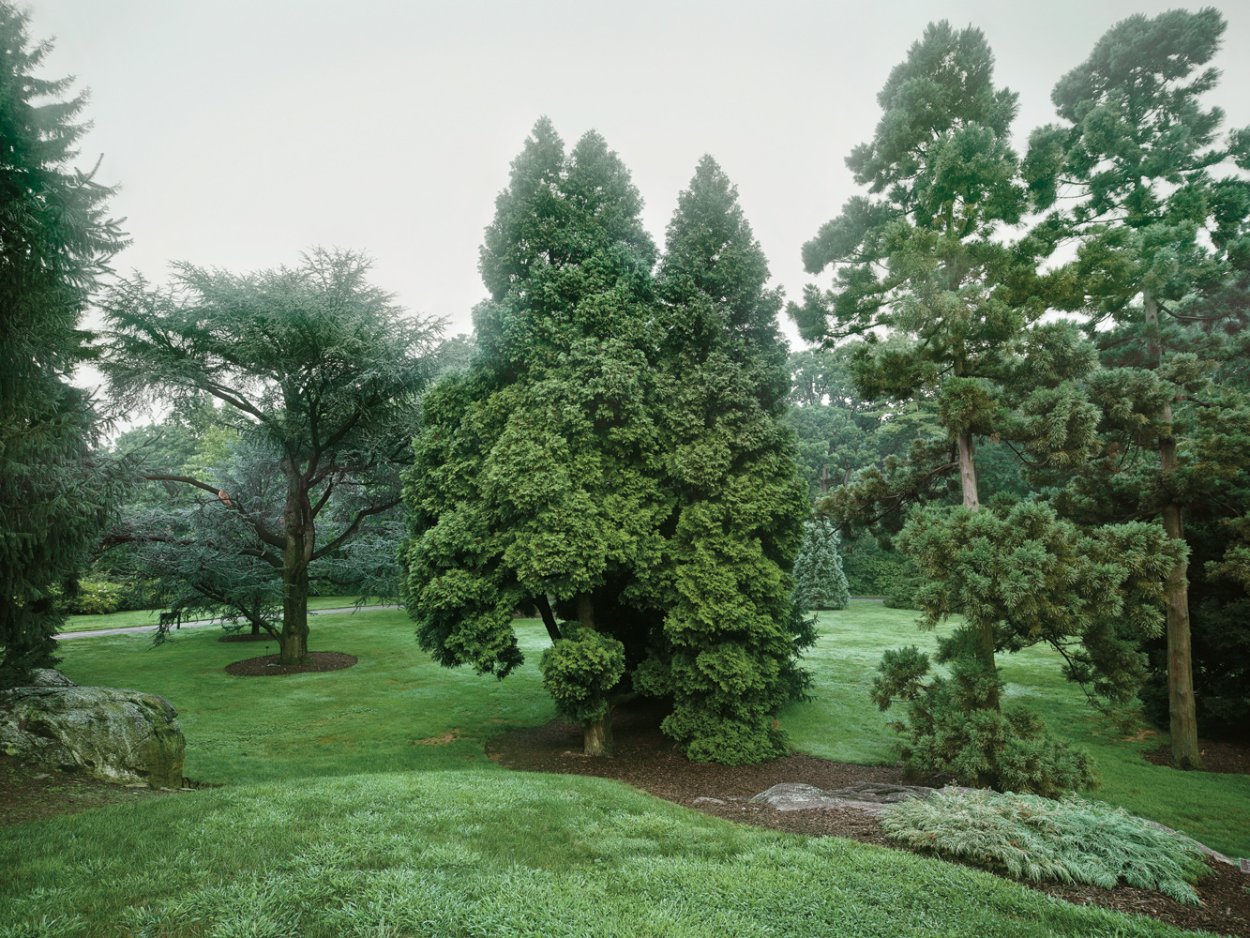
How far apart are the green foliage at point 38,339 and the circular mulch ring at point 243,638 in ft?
47.5

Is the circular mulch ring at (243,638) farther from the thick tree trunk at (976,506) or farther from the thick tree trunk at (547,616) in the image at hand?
the thick tree trunk at (976,506)

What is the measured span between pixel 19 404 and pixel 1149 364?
17386 mm

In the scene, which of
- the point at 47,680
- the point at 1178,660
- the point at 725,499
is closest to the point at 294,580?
the point at 47,680

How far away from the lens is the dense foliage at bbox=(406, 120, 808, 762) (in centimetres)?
953

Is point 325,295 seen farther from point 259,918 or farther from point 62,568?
point 259,918

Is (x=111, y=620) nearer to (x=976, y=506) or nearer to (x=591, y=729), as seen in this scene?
(x=591, y=729)

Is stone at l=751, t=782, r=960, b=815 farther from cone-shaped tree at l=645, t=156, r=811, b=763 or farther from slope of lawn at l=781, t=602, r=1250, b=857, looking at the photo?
cone-shaped tree at l=645, t=156, r=811, b=763

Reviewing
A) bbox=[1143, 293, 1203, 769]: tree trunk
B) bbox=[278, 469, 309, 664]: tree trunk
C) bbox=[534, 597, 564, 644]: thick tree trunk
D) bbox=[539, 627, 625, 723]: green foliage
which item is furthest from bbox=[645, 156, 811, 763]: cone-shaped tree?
bbox=[278, 469, 309, 664]: tree trunk

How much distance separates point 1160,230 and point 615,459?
9.18m

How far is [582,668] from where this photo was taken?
30.4ft

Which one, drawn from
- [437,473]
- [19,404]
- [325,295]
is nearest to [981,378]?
[437,473]

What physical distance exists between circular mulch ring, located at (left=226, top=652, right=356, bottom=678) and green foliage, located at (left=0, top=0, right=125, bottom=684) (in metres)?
7.84

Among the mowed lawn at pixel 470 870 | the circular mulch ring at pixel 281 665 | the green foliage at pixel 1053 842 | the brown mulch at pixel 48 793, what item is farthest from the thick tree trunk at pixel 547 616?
the circular mulch ring at pixel 281 665

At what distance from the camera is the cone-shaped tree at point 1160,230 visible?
976cm
